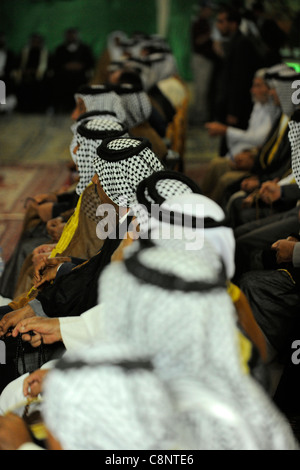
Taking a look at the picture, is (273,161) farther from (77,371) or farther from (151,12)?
(151,12)

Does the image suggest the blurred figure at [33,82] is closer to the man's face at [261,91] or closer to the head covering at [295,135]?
the man's face at [261,91]

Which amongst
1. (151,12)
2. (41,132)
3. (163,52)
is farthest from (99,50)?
(163,52)

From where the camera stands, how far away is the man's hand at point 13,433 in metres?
1.39

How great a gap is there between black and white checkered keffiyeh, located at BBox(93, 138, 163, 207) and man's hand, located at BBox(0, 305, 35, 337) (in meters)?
0.57

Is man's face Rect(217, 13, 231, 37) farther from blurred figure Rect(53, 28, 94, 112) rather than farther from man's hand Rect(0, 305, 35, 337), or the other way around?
blurred figure Rect(53, 28, 94, 112)

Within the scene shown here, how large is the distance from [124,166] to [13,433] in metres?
1.27

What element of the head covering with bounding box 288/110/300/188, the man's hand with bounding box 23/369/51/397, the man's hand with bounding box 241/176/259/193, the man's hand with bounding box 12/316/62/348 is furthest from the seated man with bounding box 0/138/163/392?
the man's hand with bounding box 241/176/259/193

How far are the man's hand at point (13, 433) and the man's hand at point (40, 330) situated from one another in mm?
556

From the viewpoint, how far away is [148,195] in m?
1.85

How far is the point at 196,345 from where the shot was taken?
1.22 m

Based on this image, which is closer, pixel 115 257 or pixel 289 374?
pixel 115 257

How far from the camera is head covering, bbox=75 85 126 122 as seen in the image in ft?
13.5

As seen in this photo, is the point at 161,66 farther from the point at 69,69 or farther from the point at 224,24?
the point at 69,69

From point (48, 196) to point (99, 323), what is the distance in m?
2.12
